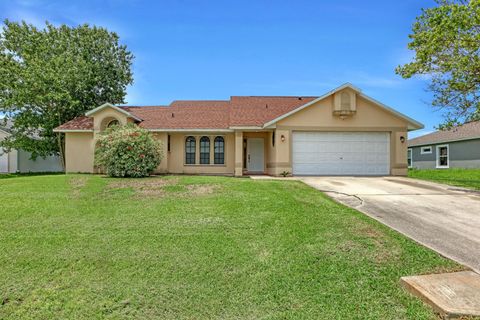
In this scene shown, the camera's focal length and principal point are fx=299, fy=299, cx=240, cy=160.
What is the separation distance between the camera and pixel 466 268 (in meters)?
4.34

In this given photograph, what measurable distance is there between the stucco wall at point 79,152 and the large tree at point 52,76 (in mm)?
3285

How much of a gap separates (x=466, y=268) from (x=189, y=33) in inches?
585

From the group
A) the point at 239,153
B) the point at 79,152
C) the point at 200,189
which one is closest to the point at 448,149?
the point at 239,153

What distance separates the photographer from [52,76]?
19891 millimetres

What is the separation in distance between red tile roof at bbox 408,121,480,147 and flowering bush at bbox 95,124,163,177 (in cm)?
2045

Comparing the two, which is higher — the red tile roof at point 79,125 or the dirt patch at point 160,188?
the red tile roof at point 79,125

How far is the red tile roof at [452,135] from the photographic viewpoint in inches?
894

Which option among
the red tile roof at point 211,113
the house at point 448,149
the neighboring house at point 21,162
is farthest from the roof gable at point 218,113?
the neighboring house at point 21,162

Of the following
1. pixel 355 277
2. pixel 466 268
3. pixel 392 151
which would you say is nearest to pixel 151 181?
pixel 355 277

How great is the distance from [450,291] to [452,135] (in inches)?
1011

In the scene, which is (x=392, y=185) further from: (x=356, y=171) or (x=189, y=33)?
(x=189, y=33)

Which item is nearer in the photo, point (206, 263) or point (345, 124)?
point (206, 263)

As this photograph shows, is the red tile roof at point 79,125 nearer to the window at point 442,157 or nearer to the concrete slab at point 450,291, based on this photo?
the concrete slab at point 450,291

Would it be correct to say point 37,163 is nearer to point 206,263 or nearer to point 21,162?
point 21,162
